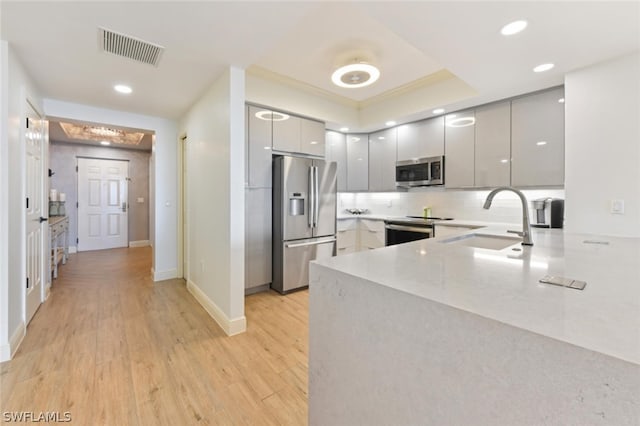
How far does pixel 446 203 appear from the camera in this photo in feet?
13.1

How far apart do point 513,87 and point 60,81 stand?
Result: 4662 millimetres

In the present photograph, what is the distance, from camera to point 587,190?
94.5 inches

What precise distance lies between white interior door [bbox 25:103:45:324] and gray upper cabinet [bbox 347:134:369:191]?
12.5ft

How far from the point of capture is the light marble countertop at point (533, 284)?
1.87ft

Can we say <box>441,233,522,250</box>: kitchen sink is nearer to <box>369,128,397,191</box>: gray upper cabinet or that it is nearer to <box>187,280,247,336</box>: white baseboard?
<box>187,280,247,336</box>: white baseboard

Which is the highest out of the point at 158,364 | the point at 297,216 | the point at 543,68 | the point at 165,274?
the point at 543,68

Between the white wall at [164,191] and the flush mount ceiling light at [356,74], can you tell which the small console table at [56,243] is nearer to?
the white wall at [164,191]

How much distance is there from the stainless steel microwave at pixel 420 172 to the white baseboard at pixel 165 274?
145 inches

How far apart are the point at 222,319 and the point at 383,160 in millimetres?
3227

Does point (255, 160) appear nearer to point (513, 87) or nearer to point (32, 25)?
point (32, 25)

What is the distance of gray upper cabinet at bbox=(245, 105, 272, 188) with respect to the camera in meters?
3.27

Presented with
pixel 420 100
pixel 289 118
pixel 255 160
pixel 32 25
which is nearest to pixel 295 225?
A: pixel 255 160

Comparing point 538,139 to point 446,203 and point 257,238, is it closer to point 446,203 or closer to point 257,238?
point 446,203

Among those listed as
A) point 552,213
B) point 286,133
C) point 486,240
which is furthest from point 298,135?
point 552,213
